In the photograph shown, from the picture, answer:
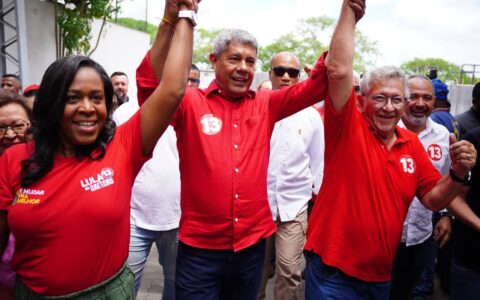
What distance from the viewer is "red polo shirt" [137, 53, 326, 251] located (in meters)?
2.36

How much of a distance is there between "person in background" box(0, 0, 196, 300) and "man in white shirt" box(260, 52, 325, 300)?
2.03 m

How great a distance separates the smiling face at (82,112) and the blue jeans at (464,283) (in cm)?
225

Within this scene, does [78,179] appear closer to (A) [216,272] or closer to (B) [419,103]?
(A) [216,272]

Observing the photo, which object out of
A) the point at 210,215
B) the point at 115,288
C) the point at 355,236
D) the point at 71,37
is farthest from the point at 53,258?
the point at 71,37

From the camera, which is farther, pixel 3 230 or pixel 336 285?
pixel 336 285

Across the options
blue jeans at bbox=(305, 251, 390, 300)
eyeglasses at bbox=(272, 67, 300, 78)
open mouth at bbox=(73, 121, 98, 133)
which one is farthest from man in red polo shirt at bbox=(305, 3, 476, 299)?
A: eyeglasses at bbox=(272, 67, 300, 78)

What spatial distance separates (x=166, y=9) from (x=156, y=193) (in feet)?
5.76

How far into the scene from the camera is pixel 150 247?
11.2ft

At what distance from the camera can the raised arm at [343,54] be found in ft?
6.71

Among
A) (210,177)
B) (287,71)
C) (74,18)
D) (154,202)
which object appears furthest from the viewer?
(74,18)

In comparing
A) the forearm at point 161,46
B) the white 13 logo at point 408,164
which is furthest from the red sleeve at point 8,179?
the white 13 logo at point 408,164

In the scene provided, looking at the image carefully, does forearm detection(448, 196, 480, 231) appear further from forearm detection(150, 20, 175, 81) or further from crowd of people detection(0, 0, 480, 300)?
forearm detection(150, 20, 175, 81)

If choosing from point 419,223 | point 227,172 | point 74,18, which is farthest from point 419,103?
point 74,18

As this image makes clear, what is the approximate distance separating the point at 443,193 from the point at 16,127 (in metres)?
2.46
